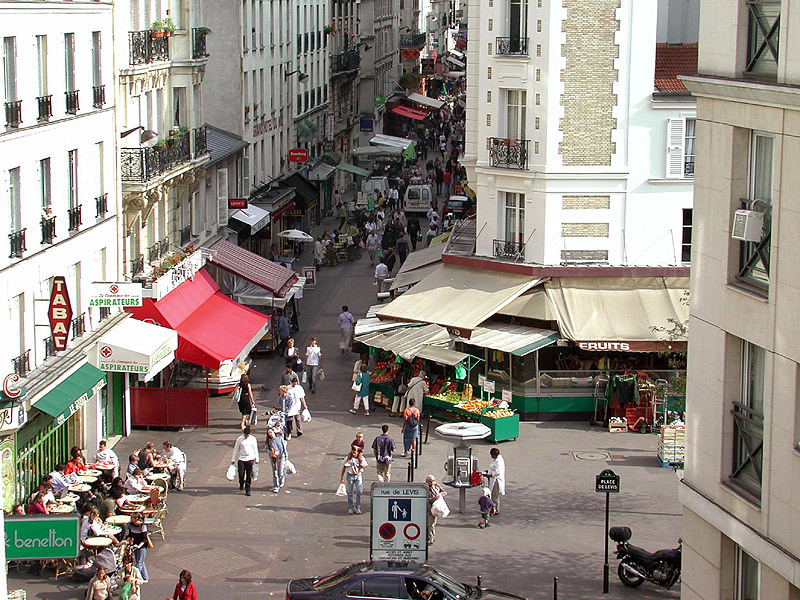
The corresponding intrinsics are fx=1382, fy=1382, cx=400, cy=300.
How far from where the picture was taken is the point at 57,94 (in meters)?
28.5

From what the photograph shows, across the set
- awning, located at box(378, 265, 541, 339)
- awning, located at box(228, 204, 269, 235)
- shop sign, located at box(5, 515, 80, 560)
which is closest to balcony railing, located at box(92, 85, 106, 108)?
awning, located at box(378, 265, 541, 339)

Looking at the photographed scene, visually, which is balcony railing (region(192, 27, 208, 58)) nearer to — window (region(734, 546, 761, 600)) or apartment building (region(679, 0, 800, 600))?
apartment building (region(679, 0, 800, 600))

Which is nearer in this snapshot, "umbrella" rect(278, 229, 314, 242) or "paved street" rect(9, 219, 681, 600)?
Answer: "paved street" rect(9, 219, 681, 600)

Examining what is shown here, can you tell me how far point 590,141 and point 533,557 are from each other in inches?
545

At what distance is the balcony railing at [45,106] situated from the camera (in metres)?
27.3

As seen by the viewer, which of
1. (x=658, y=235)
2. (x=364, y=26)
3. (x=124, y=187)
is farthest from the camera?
(x=364, y=26)

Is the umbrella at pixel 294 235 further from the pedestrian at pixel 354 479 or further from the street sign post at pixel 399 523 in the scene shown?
the street sign post at pixel 399 523

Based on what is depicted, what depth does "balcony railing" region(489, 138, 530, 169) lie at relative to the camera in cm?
3609

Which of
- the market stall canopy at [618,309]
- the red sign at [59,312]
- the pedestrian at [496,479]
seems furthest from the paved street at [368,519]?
the red sign at [59,312]

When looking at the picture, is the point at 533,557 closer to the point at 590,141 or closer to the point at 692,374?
the point at 692,374

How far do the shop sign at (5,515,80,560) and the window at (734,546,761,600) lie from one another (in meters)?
8.02

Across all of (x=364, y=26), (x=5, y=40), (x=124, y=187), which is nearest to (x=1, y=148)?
(x=5, y=40)

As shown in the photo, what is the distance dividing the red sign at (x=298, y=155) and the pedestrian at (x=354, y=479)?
34.9 metres

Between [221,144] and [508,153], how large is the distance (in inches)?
616
